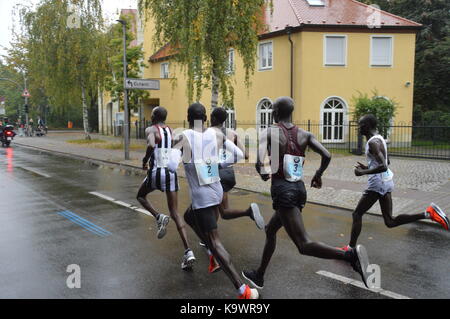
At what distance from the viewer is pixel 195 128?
4352mm

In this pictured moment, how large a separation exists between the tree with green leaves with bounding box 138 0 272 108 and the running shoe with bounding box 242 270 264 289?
1092 centimetres

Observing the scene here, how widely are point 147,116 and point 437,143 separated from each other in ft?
78.8

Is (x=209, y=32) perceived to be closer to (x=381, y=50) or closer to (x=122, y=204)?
(x=122, y=204)

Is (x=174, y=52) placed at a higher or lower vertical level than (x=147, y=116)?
higher

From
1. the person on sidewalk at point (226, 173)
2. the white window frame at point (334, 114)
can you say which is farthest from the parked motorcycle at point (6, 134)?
the person on sidewalk at point (226, 173)

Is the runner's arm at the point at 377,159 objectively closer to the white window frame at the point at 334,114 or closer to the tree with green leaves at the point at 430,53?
the white window frame at the point at 334,114

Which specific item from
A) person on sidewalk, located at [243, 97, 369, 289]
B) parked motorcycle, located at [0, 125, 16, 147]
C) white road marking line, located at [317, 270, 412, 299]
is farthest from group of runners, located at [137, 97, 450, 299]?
parked motorcycle, located at [0, 125, 16, 147]

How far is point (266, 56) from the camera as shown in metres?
23.6

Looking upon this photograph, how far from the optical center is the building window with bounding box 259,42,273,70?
917 inches

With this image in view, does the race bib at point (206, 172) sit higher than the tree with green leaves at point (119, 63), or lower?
lower

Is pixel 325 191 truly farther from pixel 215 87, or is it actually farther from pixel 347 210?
pixel 215 87

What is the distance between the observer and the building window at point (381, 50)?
21753 mm

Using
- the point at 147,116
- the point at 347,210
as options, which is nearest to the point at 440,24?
the point at 147,116

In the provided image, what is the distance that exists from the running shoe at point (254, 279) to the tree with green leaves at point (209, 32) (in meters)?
10.9
